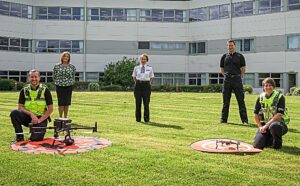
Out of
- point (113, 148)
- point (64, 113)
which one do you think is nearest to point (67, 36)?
point (64, 113)

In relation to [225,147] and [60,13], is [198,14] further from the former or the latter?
[225,147]

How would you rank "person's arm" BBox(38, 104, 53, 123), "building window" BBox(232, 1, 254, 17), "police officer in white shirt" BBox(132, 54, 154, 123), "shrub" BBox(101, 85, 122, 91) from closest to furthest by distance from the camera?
"person's arm" BBox(38, 104, 53, 123), "police officer in white shirt" BBox(132, 54, 154, 123), "shrub" BBox(101, 85, 122, 91), "building window" BBox(232, 1, 254, 17)

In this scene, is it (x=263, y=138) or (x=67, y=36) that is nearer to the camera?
(x=263, y=138)

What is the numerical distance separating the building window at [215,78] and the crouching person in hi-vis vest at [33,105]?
107 ft

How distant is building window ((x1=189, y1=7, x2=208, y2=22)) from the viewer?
4017 cm

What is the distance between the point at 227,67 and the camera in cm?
1069

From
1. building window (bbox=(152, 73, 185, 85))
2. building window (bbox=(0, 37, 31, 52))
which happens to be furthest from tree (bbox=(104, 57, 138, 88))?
building window (bbox=(0, 37, 31, 52))

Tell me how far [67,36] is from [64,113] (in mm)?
31579

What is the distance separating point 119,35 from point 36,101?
33341mm

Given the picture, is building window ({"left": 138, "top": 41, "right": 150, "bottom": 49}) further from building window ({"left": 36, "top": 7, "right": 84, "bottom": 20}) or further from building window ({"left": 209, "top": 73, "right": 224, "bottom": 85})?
building window ({"left": 209, "top": 73, "right": 224, "bottom": 85})

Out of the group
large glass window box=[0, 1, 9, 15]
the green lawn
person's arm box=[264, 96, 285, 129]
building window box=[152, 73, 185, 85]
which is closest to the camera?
the green lawn

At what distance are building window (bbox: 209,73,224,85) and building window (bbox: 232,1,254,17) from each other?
6.01m

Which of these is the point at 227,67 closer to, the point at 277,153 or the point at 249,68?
the point at 277,153

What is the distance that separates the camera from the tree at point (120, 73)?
38.2 m
